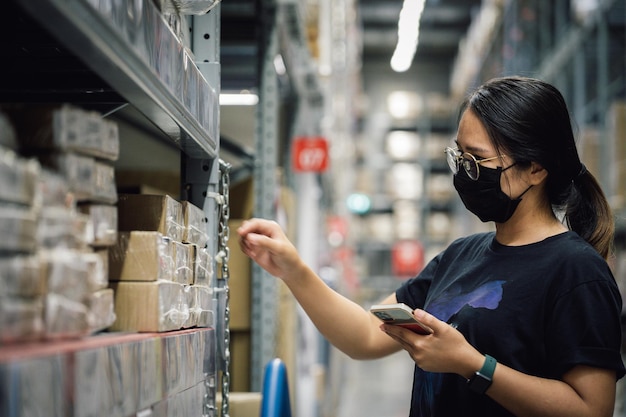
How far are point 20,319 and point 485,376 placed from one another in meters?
1.14

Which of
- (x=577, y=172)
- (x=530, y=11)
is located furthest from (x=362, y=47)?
(x=577, y=172)

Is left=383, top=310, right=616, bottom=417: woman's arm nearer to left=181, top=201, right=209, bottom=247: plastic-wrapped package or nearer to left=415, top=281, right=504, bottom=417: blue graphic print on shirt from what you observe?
left=415, top=281, right=504, bottom=417: blue graphic print on shirt

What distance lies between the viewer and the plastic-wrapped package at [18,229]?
0.84m

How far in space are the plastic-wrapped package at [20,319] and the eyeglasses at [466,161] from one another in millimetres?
1286

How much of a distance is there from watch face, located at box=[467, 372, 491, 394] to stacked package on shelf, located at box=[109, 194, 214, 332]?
0.63 meters

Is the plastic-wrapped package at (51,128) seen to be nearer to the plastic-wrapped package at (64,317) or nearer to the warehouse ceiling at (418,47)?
the plastic-wrapped package at (64,317)

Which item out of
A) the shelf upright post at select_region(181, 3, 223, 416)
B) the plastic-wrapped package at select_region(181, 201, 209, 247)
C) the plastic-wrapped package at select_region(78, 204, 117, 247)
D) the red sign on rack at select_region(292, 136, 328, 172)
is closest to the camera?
the plastic-wrapped package at select_region(78, 204, 117, 247)

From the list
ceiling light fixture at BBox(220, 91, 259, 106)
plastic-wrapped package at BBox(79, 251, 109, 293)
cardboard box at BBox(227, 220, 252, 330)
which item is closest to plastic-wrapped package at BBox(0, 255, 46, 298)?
plastic-wrapped package at BBox(79, 251, 109, 293)

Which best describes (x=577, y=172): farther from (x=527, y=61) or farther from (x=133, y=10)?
(x=527, y=61)

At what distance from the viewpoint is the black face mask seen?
6.39 feet

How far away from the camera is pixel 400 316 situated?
1.71m

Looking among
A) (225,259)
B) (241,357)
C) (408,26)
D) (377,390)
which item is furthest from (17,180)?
(377,390)

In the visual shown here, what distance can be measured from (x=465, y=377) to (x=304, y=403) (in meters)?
3.96

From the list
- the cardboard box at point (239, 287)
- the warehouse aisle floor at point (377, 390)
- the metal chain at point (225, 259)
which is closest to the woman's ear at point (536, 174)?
the metal chain at point (225, 259)
